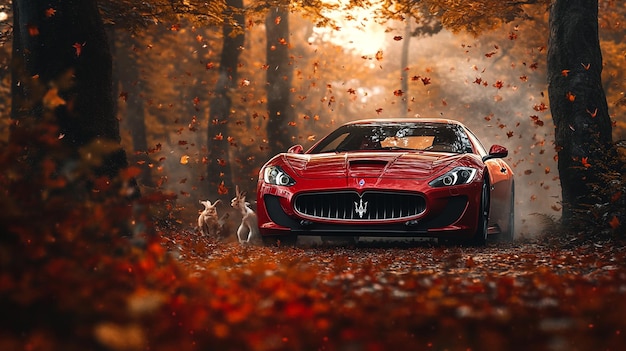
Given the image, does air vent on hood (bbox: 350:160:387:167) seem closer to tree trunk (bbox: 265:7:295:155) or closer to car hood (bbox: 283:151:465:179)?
car hood (bbox: 283:151:465:179)

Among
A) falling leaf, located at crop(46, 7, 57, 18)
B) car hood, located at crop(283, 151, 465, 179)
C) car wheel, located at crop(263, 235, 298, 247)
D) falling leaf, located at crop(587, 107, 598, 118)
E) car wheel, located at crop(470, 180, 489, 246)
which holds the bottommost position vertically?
car wheel, located at crop(263, 235, 298, 247)

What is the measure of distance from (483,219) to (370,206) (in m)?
1.30

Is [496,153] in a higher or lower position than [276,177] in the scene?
higher

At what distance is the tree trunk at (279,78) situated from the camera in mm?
23953

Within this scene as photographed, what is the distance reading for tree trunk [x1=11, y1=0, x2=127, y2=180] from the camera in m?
9.41

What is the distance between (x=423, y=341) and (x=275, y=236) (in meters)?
5.29

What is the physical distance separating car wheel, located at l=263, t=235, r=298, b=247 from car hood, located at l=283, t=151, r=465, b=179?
2.57 ft

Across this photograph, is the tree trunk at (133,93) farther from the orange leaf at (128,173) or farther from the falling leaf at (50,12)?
the orange leaf at (128,173)

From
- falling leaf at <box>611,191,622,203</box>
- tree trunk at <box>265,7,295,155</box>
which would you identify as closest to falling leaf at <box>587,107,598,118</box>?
falling leaf at <box>611,191,622,203</box>

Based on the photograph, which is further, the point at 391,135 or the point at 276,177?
the point at 391,135

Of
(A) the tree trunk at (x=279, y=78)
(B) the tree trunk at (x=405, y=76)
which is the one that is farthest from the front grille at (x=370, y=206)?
(B) the tree trunk at (x=405, y=76)

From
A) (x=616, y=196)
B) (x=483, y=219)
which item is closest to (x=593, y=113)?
(x=616, y=196)

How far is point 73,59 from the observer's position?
9523mm

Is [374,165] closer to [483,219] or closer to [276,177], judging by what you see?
[276,177]
